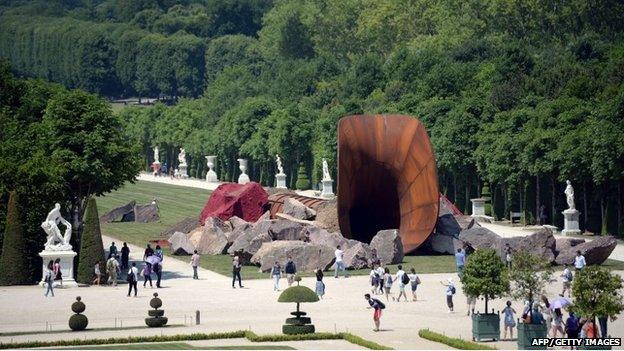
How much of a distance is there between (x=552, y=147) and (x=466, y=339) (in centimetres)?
4203

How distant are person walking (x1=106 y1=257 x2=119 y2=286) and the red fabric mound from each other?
15.9m

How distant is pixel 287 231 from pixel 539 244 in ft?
35.1

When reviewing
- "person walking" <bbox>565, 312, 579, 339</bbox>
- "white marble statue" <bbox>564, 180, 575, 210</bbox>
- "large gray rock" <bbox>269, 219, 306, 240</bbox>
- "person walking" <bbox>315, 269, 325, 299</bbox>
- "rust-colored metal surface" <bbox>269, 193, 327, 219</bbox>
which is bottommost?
"person walking" <bbox>565, 312, 579, 339</bbox>

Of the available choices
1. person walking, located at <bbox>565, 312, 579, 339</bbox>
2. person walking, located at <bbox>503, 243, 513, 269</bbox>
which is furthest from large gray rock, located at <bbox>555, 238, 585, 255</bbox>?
person walking, located at <bbox>565, 312, 579, 339</bbox>

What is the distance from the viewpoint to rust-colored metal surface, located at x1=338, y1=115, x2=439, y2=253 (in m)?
87.9

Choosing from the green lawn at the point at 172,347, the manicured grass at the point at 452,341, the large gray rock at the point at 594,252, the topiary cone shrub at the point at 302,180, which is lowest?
the green lawn at the point at 172,347

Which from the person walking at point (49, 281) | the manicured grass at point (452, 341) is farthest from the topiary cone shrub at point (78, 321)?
the manicured grass at point (452, 341)

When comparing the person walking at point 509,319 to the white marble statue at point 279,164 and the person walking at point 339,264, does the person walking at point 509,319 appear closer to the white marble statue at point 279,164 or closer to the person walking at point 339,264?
the person walking at point 339,264

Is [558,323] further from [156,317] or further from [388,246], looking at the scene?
[388,246]

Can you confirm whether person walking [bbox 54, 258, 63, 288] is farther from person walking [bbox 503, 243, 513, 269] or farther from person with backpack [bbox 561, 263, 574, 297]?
person with backpack [bbox 561, 263, 574, 297]

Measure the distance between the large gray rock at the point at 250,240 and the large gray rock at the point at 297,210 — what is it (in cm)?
334

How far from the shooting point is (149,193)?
432ft

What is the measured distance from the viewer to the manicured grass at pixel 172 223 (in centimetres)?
8406

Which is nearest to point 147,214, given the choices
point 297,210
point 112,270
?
point 297,210
